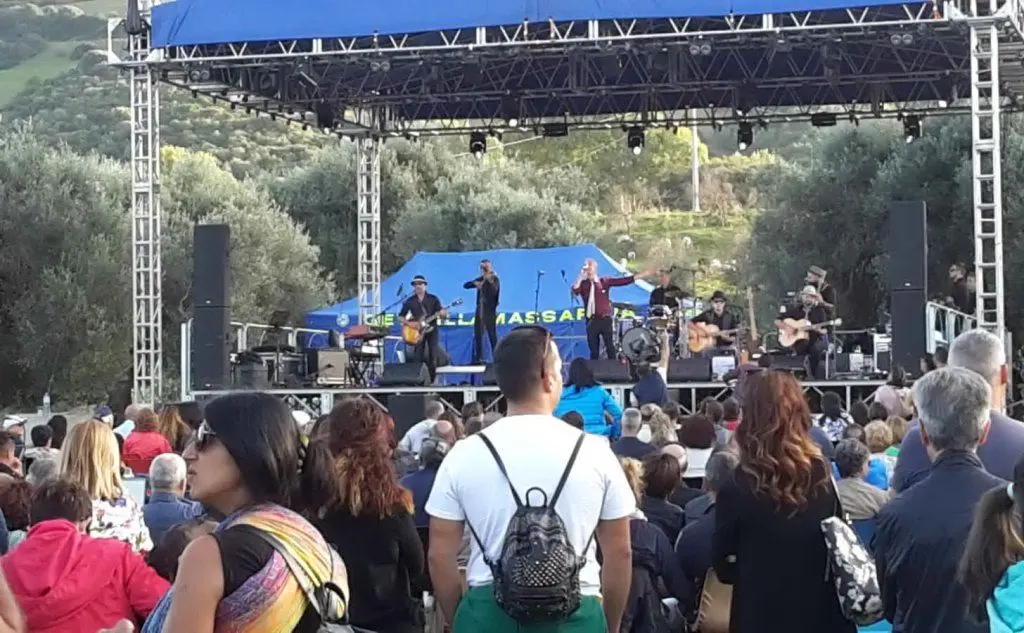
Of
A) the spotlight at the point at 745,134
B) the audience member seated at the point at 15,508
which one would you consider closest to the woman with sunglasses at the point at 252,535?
the audience member seated at the point at 15,508

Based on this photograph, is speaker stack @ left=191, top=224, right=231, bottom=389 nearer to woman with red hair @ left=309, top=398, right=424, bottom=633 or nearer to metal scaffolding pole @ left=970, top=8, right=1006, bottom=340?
metal scaffolding pole @ left=970, top=8, right=1006, bottom=340

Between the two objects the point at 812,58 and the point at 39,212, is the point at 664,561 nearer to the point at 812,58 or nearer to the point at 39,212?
the point at 812,58

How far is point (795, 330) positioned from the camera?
17.2 m

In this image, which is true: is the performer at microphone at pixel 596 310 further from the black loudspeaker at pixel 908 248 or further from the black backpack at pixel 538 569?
the black backpack at pixel 538 569

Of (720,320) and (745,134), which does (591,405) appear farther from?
(745,134)

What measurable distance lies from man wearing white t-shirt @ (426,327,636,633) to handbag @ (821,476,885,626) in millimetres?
577

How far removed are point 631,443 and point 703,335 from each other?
11066 millimetres

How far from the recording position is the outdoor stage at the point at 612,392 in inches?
622

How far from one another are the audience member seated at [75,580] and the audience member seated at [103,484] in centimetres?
64

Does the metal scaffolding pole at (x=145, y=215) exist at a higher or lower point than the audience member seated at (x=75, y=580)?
higher

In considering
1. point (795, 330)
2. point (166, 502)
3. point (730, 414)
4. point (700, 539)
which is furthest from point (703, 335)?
point (166, 502)

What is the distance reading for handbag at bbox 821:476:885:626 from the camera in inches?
152

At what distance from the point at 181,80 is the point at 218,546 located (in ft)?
53.6

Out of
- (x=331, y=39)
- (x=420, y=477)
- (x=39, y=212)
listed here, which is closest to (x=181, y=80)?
(x=331, y=39)
